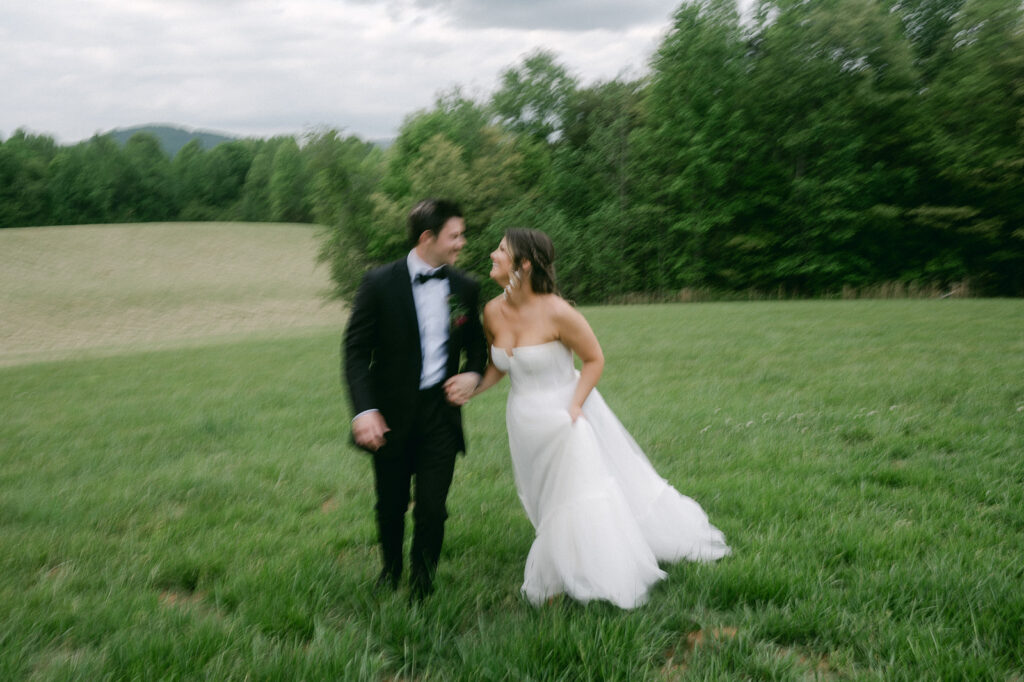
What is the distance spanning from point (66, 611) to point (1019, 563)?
5.08 meters

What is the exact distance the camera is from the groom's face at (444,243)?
350 centimetres

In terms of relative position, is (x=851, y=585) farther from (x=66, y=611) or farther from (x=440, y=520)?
(x=66, y=611)

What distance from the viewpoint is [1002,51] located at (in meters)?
29.4

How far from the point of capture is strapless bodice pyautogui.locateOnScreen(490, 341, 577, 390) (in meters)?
3.68

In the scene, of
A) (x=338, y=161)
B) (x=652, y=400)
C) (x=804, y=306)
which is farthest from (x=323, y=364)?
(x=338, y=161)

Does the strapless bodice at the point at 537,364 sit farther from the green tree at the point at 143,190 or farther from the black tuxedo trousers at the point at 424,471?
the green tree at the point at 143,190

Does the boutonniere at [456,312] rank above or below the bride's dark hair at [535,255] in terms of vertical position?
below

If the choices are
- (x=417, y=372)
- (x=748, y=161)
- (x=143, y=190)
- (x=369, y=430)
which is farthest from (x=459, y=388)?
(x=143, y=190)

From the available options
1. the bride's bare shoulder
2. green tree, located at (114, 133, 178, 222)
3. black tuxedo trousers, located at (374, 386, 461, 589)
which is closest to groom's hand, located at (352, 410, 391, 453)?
black tuxedo trousers, located at (374, 386, 461, 589)

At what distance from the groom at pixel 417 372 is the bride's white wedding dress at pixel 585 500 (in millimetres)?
379

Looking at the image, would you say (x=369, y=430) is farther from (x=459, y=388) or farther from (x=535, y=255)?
(x=535, y=255)

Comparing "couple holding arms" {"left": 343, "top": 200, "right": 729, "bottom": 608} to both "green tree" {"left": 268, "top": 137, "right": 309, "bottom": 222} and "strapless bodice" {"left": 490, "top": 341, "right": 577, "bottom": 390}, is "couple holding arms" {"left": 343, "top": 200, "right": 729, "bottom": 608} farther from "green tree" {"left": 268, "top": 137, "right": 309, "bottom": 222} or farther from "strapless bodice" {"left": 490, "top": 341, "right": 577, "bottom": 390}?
"green tree" {"left": 268, "top": 137, "right": 309, "bottom": 222}

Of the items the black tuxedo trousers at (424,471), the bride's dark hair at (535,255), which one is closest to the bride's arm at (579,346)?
the bride's dark hair at (535,255)

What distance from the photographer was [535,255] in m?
3.62
